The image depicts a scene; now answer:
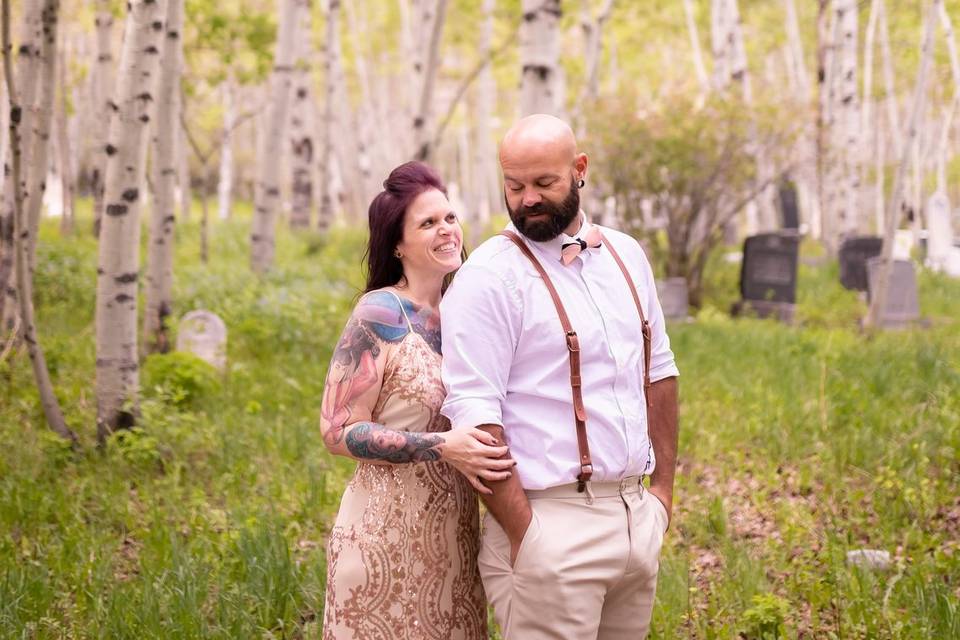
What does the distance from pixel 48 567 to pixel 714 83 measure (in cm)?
1691

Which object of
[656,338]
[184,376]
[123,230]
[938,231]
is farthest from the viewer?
[938,231]

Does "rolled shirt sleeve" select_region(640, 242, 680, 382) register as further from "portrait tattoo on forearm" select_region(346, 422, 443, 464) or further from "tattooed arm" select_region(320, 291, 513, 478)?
"portrait tattoo on forearm" select_region(346, 422, 443, 464)

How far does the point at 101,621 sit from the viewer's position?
3.84 metres

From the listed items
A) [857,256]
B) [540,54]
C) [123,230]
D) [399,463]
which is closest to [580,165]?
[399,463]

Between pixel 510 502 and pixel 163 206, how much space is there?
7193mm

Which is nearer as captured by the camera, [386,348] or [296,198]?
[386,348]

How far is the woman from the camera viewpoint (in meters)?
2.67

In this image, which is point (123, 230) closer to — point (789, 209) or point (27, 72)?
point (27, 72)

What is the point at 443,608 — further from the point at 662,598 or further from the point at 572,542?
the point at 662,598

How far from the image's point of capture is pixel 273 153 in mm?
13180

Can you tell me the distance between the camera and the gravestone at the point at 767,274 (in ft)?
43.2

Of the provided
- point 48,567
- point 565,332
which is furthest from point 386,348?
point 48,567

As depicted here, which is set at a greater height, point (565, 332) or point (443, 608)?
point (565, 332)

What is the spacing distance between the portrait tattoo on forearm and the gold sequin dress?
0.10 m
